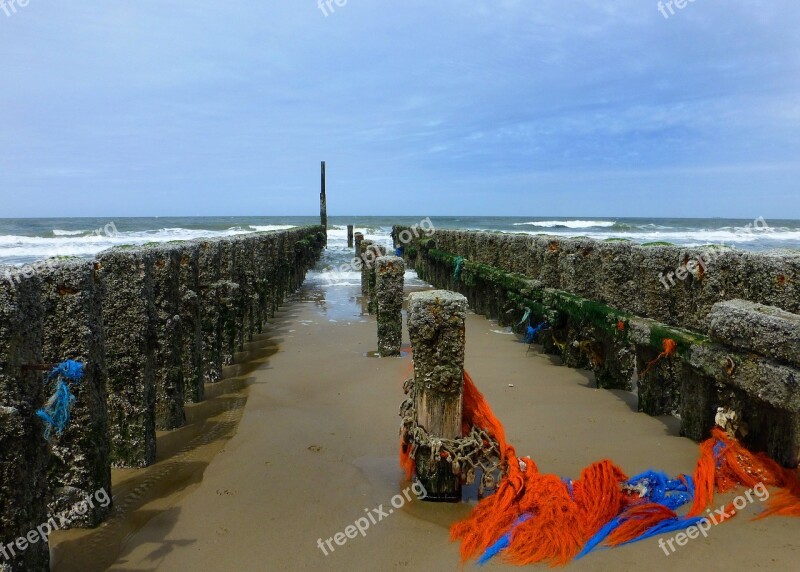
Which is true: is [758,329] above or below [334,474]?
above

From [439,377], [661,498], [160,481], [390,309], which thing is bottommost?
[160,481]

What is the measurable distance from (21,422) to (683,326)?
16.5 feet

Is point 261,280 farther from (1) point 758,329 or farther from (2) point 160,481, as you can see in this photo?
(1) point 758,329

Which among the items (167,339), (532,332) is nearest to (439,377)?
(167,339)

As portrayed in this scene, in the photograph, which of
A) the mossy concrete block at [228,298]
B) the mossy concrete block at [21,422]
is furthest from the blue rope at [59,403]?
the mossy concrete block at [228,298]

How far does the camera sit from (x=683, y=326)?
4918 millimetres

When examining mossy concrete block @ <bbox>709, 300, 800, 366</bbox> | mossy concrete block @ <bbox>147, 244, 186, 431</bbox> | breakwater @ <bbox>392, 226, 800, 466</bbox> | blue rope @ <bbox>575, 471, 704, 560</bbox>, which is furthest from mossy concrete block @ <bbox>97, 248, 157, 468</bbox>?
mossy concrete block @ <bbox>709, 300, 800, 366</bbox>

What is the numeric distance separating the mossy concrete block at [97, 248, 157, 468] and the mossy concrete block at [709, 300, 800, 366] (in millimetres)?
4598

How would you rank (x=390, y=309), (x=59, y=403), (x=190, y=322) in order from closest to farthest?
(x=59, y=403) < (x=190, y=322) < (x=390, y=309)

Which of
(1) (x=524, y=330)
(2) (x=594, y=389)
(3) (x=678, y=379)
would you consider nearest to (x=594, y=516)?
(3) (x=678, y=379)

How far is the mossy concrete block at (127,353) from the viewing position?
4.43 metres

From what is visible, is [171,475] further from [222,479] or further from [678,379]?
[678,379]

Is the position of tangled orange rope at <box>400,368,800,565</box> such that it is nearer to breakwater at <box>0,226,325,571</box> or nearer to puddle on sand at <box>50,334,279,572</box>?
puddle on sand at <box>50,334,279,572</box>

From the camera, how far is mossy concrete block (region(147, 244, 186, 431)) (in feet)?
16.9
